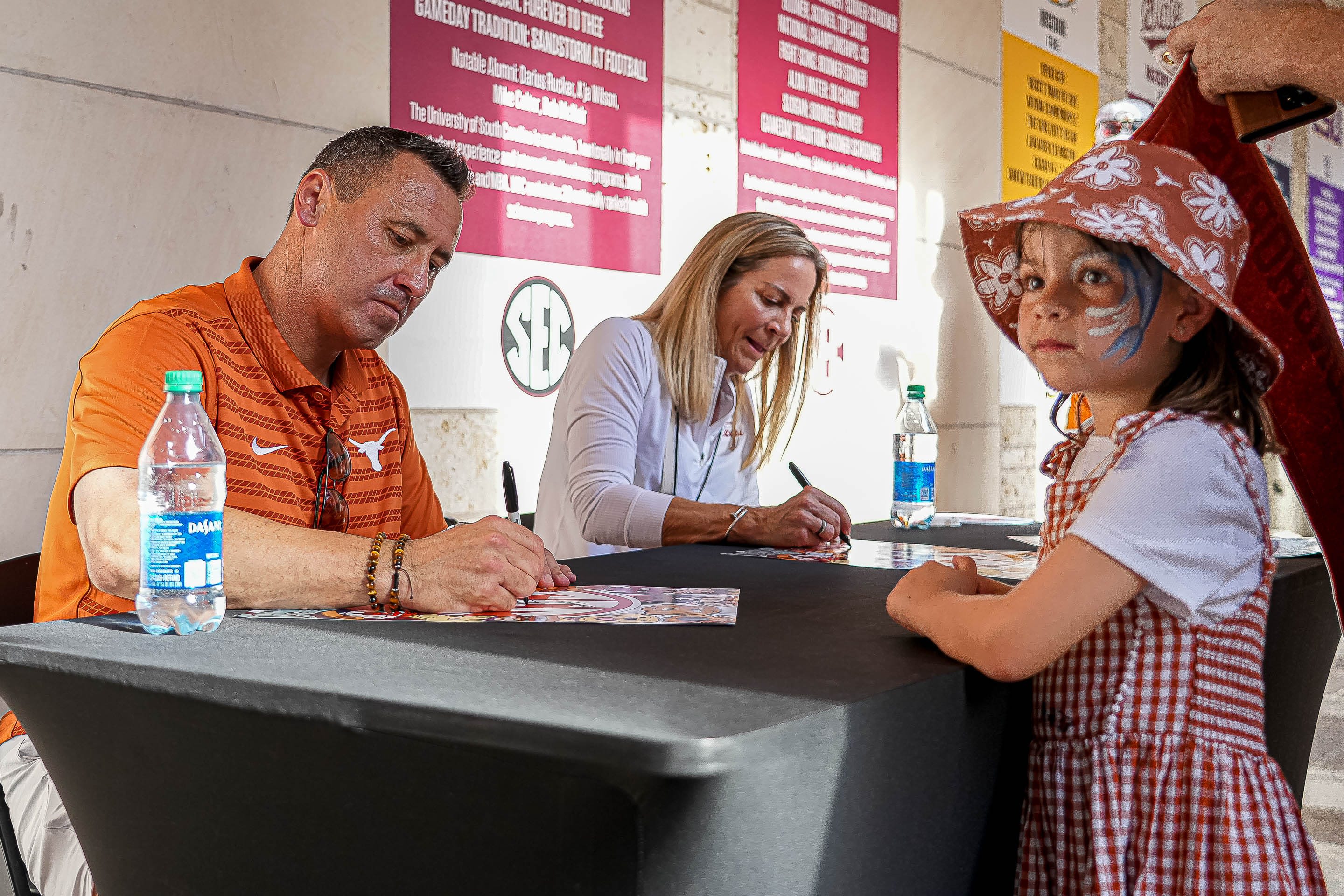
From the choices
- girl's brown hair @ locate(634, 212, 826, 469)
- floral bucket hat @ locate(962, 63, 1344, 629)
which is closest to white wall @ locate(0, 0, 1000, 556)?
girl's brown hair @ locate(634, 212, 826, 469)

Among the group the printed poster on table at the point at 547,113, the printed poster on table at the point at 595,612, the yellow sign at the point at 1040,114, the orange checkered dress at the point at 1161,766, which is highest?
the yellow sign at the point at 1040,114

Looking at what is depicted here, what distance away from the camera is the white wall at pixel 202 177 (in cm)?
220

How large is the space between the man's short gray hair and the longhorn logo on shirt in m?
0.38

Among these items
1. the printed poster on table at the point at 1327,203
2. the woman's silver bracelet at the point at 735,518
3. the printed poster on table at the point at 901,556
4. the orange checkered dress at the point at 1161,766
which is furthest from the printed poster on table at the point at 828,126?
the printed poster on table at the point at 1327,203

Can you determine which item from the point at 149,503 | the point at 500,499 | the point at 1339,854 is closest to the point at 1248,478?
the point at 149,503

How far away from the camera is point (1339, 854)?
2.72 meters

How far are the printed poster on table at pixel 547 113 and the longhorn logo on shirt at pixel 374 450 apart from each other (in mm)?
1213

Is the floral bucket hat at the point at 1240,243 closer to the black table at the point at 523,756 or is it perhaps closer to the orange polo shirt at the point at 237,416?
the black table at the point at 523,756

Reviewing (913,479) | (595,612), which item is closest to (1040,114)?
(913,479)

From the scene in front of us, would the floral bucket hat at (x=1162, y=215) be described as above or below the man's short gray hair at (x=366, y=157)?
below

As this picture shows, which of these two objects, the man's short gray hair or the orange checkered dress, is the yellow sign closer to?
the man's short gray hair

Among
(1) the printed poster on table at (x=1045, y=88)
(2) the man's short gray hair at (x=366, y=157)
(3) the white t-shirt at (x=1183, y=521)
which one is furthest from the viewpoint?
(1) the printed poster on table at (x=1045, y=88)

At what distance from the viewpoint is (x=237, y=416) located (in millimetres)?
1571

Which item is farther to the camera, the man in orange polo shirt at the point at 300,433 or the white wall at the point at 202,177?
the white wall at the point at 202,177
